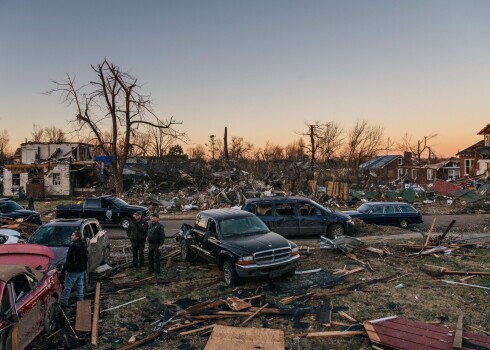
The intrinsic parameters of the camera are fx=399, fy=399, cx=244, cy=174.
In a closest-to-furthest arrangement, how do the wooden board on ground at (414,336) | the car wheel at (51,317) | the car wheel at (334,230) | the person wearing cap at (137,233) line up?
the wooden board on ground at (414,336) → the car wheel at (51,317) → the person wearing cap at (137,233) → the car wheel at (334,230)

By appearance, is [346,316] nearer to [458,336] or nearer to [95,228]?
[458,336]

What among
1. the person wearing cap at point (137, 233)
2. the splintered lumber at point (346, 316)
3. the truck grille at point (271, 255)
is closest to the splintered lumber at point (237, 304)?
the truck grille at point (271, 255)

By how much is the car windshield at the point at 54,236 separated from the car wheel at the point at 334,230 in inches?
387

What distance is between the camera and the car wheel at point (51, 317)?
22.3 feet

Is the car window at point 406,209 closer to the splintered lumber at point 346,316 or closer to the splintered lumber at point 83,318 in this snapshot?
the splintered lumber at point 346,316

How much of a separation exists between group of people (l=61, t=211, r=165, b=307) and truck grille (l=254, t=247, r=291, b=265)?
3113 millimetres

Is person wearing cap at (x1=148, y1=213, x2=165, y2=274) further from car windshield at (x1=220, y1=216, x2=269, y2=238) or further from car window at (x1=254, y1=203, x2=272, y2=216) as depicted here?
car window at (x1=254, y1=203, x2=272, y2=216)

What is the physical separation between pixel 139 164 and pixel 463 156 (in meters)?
41.4

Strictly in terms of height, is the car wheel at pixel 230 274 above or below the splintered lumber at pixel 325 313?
above

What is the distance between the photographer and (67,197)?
3975 cm

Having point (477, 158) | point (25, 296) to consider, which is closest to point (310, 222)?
point (25, 296)

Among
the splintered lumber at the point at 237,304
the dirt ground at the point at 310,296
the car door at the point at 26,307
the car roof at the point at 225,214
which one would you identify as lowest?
the dirt ground at the point at 310,296

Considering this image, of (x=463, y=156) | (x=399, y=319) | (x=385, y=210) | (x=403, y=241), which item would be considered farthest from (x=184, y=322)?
(x=463, y=156)

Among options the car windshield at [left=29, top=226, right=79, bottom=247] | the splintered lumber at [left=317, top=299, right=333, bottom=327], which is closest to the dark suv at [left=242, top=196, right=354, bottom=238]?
the car windshield at [left=29, top=226, right=79, bottom=247]
